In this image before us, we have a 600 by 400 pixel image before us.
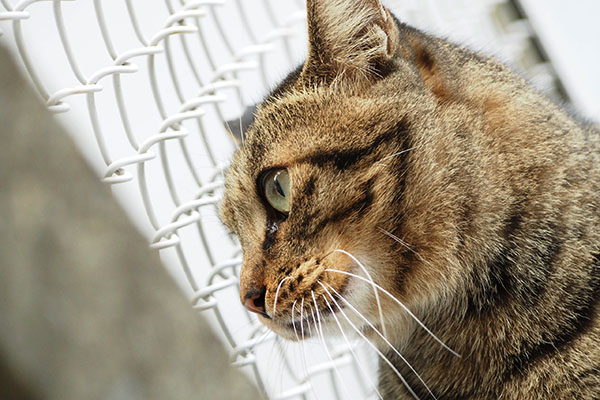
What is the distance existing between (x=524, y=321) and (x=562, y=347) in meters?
0.06

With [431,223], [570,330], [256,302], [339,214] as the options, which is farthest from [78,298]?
[570,330]

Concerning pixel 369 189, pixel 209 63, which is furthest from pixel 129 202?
pixel 369 189

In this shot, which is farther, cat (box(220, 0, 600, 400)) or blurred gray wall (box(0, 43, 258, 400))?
blurred gray wall (box(0, 43, 258, 400))

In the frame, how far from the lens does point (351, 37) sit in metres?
0.86

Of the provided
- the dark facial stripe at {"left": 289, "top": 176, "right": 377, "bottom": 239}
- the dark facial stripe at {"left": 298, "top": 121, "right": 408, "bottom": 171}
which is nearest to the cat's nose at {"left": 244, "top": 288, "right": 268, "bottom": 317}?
the dark facial stripe at {"left": 289, "top": 176, "right": 377, "bottom": 239}

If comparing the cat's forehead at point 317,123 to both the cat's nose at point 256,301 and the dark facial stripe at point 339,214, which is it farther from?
the cat's nose at point 256,301

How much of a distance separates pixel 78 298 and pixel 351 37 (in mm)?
707

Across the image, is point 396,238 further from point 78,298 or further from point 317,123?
point 78,298

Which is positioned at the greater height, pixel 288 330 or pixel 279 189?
pixel 279 189

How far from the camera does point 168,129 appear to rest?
1.02 m

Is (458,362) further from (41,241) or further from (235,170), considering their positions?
(41,241)

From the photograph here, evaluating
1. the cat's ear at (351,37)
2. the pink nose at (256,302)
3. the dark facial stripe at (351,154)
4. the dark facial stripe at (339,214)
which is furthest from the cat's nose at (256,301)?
the cat's ear at (351,37)

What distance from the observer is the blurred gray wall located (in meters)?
1.09

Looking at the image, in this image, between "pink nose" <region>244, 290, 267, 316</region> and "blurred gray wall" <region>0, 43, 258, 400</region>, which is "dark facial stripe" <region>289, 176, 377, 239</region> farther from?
"blurred gray wall" <region>0, 43, 258, 400</region>
